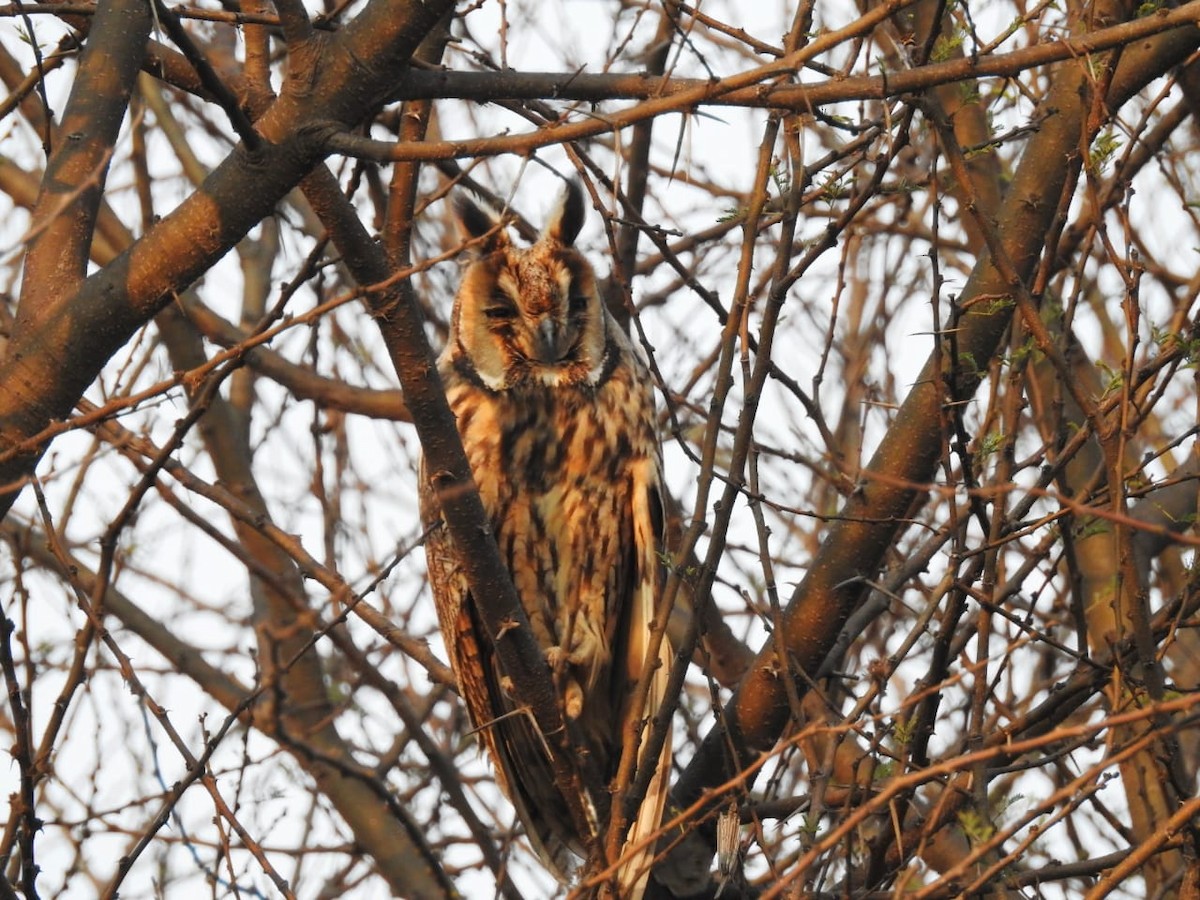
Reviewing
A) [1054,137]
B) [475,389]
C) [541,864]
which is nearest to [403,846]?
[541,864]

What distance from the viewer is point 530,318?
171 inches

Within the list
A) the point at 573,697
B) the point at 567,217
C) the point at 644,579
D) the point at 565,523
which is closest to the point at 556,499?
the point at 565,523

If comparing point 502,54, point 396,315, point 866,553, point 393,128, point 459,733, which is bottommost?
point 866,553

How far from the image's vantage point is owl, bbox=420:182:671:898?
14.1 feet

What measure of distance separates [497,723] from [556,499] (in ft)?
2.23

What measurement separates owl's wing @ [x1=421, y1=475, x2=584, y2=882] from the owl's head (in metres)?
0.43

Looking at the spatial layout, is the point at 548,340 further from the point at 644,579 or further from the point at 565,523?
the point at 644,579

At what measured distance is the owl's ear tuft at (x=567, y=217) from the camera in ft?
15.2

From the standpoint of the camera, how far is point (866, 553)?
138 inches

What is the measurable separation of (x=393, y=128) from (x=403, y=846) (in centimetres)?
242

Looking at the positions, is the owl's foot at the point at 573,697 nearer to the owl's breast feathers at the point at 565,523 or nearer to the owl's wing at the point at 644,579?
the owl's breast feathers at the point at 565,523

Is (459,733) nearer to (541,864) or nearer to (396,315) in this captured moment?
(541,864)

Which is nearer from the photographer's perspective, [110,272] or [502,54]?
[110,272]

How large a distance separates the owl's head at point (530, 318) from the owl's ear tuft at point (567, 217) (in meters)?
0.08
